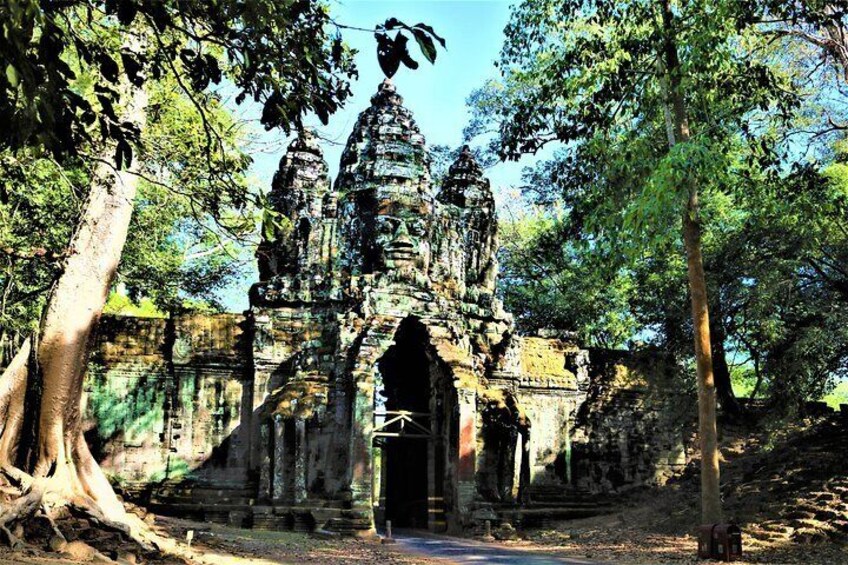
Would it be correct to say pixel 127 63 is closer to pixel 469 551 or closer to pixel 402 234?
pixel 469 551

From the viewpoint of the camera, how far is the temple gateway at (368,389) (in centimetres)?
1593

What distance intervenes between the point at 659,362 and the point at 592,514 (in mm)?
4348

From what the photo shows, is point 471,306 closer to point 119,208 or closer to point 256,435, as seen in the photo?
point 256,435

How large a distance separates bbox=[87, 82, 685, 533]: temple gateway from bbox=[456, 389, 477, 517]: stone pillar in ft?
0.11

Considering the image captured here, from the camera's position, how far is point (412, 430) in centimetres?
1948

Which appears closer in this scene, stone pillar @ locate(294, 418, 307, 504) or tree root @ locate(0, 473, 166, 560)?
tree root @ locate(0, 473, 166, 560)

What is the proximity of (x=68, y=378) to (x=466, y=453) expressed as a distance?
350 inches

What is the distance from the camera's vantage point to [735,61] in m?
12.8

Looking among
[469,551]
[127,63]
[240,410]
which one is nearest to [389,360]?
[240,410]

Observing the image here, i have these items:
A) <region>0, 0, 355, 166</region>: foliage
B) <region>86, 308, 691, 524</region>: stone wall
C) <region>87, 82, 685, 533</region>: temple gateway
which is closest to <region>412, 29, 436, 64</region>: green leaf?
<region>0, 0, 355, 166</region>: foliage

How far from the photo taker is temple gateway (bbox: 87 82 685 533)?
15.9 metres

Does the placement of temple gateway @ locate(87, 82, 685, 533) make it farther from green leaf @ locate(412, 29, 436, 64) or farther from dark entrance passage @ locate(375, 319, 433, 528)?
green leaf @ locate(412, 29, 436, 64)

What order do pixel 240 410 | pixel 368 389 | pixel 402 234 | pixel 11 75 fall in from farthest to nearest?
pixel 402 234 < pixel 240 410 < pixel 368 389 < pixel 11 75

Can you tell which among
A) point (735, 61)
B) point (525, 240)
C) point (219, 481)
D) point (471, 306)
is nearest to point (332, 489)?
point (219, 481)
